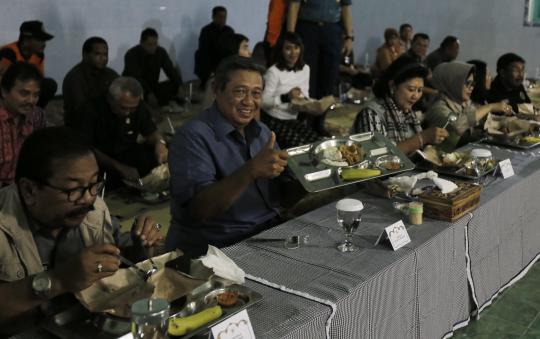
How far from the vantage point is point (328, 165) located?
7.76 ft

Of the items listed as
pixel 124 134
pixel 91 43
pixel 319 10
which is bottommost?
pixel 124 134

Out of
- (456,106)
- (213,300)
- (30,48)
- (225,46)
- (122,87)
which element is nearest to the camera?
(213,300)

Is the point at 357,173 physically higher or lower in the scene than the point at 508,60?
lower

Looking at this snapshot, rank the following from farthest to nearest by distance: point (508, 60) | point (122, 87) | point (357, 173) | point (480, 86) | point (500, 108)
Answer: point (508, 60), point (480, 86), point (122, 87), point (500, 108), point (357, 173)

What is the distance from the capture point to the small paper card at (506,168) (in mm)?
2463

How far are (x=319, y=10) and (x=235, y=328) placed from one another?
3.83 m

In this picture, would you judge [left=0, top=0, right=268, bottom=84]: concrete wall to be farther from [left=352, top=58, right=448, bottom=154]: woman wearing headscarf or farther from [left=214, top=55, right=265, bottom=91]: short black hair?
[left=214, top=55, right=265, bottom=91]: short black hair

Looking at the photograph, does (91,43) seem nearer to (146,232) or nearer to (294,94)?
(294,94)

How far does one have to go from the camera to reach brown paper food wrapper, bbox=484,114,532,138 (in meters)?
3.10

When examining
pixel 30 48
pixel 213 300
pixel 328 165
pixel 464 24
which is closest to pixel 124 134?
pixel 30 48

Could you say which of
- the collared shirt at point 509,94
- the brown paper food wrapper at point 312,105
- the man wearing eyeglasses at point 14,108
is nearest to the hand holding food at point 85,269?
the man wearing eyeglasses at point 14,108

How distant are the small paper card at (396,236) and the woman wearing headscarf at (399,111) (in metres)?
0.99

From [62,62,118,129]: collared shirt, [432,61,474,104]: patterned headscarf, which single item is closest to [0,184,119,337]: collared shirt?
[432,61,474,104]: patterned headscarf

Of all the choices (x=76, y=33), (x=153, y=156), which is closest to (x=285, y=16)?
(x=153, y=156)
